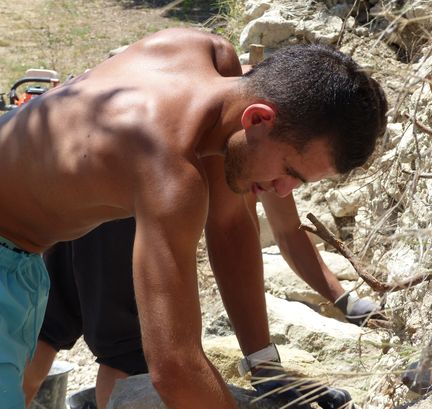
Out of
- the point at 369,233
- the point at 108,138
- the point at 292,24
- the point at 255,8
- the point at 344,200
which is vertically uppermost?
the point at 108,138

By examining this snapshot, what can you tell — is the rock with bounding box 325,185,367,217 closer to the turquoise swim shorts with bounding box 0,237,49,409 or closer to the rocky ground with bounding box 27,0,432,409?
the rocky ground with bounding box 27,0,432,409

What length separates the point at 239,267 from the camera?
2914mm

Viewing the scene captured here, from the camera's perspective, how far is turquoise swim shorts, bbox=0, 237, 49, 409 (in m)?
2.38

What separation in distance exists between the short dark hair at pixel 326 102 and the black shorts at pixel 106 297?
3.79ft

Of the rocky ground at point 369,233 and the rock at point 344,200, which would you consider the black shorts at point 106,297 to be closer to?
the rocky ground at point 369,233

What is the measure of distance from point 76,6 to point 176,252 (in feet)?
37.4

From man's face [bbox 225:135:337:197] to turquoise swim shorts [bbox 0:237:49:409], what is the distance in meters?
0.68

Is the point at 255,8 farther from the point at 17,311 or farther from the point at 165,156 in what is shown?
the point at 165,156

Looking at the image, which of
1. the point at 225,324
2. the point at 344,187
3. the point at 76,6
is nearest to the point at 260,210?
the point at 344,187

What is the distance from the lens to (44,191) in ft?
7.93

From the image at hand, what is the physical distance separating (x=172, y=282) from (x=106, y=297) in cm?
117

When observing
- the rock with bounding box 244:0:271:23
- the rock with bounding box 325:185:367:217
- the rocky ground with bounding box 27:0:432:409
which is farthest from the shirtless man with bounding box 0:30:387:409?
the rock with bounding box 244:0:271:23

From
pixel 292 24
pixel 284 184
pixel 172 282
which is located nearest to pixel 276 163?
pixel 284 184

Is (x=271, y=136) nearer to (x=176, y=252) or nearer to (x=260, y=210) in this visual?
(x=176, y=252)
